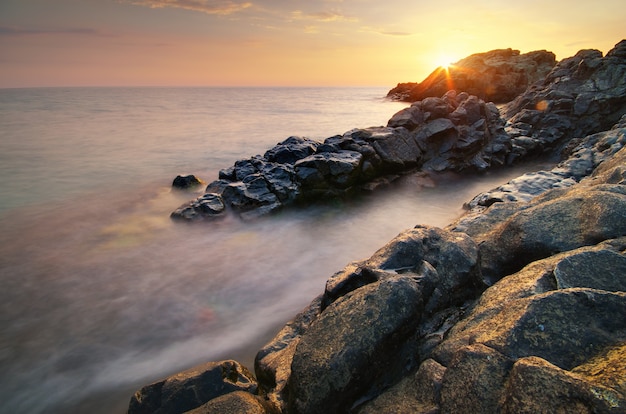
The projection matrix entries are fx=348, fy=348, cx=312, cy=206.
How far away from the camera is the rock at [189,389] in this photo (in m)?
4.79

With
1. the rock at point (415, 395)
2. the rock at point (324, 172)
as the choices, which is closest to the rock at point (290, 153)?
the rock at point (324, 172)

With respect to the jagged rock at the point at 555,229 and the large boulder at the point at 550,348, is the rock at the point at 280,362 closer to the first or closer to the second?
the large boulder at the point at 550,348

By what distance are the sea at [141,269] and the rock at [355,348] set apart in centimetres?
307

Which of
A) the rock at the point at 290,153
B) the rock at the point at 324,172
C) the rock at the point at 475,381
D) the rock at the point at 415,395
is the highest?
the rock at the point at 290,153

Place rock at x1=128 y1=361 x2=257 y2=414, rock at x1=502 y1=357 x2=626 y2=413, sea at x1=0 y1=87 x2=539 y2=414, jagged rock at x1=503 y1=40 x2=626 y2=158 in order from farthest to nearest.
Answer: jagged rock at x1=503 y1=40 x2=626 y2=158, sea at x1=0 y1=87 x2=539 y2=414, rock at x1=128 y1=361 x2=257 y2=414, rock at x1=502 y1=357 x2=626 y2=413

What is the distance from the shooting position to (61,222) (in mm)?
13047

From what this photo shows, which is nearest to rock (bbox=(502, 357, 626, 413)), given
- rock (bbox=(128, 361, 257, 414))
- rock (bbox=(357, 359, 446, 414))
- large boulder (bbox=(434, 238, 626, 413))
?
large boulder (bbox=(434, 238, 626, 413))

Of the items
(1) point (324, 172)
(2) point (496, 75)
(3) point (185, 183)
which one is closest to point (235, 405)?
(1) point (324, 172)

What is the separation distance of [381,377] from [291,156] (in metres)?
13.6

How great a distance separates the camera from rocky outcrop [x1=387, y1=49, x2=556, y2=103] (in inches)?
2408

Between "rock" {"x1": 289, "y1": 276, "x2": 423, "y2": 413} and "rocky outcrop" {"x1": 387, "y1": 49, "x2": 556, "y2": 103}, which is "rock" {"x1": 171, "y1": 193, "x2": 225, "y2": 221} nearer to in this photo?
"rock" {"x1": 289, "y1": 276, "x2": 423, "y2": 413}

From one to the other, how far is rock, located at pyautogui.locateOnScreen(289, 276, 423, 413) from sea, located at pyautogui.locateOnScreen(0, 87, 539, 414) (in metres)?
3.07

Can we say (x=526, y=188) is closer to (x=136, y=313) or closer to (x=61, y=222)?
(x=136, y=313)

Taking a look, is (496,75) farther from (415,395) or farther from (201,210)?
(415,395)
